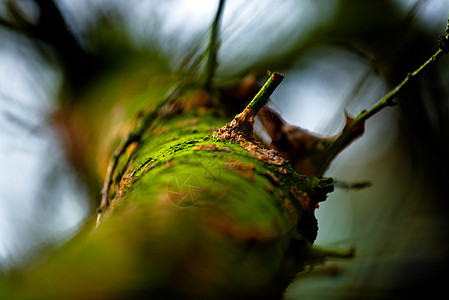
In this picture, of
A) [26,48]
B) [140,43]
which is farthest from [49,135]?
[140,43]

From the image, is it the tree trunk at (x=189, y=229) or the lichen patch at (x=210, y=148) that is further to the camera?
the lichen patch at (x=210, y=148)

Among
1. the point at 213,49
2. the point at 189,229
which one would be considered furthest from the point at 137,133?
the point at 189,229

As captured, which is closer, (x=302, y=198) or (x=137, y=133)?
(x=302, y=198)

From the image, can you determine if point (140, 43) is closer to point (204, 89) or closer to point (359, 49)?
point (204, 89)

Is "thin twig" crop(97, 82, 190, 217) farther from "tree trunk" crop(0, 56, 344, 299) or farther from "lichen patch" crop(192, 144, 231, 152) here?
"lichen patch" crop(192, 144, 231, 152)

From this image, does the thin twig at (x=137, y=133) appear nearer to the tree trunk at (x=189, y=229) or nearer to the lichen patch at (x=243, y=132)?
the tree trunk at (x=189, y=229)

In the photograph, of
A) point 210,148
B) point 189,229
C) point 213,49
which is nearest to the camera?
point 189,229

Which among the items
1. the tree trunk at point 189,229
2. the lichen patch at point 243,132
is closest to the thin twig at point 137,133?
the tree trunk at point 189,229

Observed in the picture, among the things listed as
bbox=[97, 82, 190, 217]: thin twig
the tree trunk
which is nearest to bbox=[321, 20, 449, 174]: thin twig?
the tree trunk

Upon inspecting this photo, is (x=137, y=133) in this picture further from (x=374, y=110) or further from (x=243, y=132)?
(x=374, y=110)
